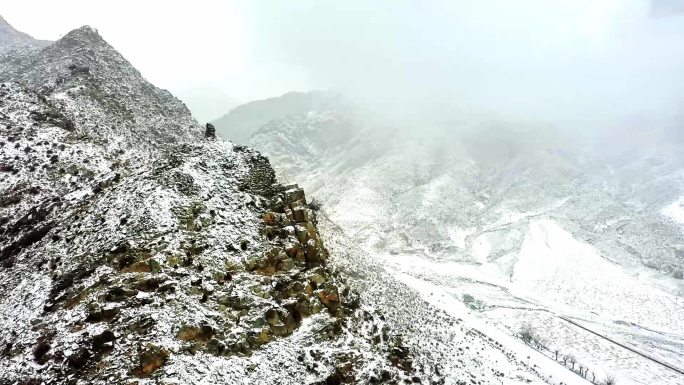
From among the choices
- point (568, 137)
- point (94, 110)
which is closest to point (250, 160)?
point (94, 110)

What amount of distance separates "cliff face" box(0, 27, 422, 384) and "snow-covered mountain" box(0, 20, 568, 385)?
57mm

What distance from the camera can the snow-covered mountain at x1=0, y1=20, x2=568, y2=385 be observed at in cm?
1392

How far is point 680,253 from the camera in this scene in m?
99.1

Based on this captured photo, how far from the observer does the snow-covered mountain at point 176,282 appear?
13.9m

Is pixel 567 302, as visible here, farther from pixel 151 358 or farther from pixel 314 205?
pixel 151 358

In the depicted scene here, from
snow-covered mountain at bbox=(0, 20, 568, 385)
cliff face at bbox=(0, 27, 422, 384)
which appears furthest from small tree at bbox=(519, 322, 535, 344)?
cliff face at bbox=(0, 27, 422, 384)

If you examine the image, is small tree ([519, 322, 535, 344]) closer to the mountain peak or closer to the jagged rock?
the jagged rock

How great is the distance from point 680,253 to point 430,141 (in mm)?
108921

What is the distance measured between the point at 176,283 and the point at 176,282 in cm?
5

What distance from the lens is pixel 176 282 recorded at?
16031mm

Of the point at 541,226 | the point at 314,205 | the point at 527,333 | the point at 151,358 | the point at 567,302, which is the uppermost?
the point at 151,358

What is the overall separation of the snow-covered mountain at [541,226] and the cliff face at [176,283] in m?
51.4

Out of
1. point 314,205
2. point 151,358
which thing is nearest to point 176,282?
point 151,358

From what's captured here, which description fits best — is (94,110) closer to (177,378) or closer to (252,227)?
(252,227)
